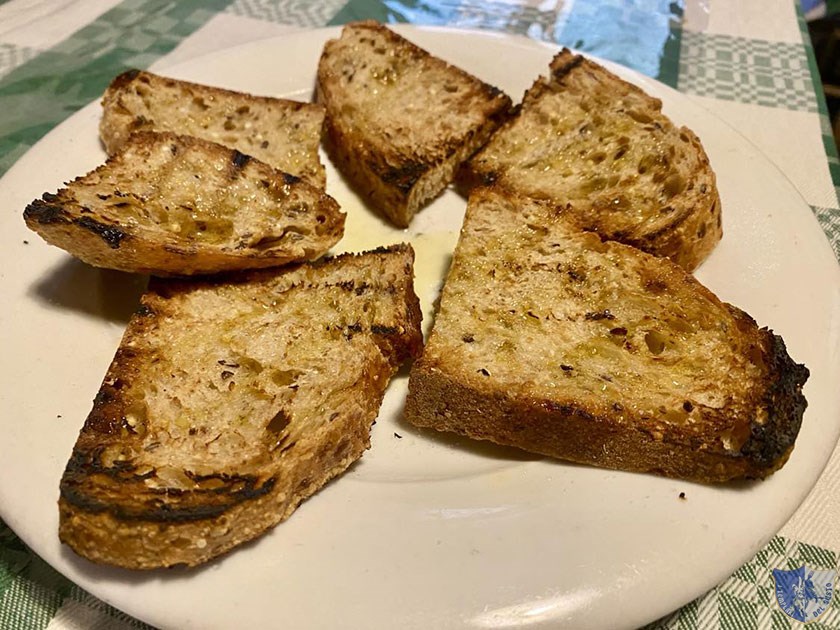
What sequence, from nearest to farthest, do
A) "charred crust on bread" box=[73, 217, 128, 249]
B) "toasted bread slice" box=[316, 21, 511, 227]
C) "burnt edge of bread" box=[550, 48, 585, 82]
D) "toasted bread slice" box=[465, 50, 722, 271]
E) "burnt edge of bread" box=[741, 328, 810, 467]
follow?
1. "burnt edge of bread" box=[741, 328, 810, 467]
2. "charred crust on bread" box=[73, 217, 128, 249]
3. "toasted bread slice" box=[465, 50, 722, 271]
4. "toasted bread slice" box=[316, 21, 511, 227]
5. "burnt edge of bread" box=[550, 48, 585, 82]

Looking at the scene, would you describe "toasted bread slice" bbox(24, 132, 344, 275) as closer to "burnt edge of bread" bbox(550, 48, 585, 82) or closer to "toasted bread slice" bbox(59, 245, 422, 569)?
"toasted bread slice" bbox(59, 245, 422, 569)

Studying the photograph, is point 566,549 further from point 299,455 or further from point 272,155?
point 272,155

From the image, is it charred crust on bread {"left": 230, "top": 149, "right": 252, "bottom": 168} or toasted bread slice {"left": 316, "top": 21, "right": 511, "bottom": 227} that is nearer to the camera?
charred crust on bread {"left": 230, "top": 149, "right": 252, "bottom": 168}

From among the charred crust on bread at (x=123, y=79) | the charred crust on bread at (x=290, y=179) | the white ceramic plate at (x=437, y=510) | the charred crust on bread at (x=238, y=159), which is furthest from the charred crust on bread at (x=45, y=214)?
the charred crust on bread at (x=123, y=79)

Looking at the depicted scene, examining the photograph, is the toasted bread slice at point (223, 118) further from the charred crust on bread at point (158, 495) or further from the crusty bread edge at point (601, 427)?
the charred crust on bread at point (158, 495)

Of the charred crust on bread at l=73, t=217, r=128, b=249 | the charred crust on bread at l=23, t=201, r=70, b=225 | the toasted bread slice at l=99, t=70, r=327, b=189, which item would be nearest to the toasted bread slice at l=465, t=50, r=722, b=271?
the toasted bread slice at l=99, t=70, r=327, b=189

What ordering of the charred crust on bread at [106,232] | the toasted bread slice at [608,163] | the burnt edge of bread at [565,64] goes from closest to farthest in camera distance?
the charred crust on bread at [106,232]
the toasted bread slice at [608,163]
the burnt edge of bread at [565,64]
